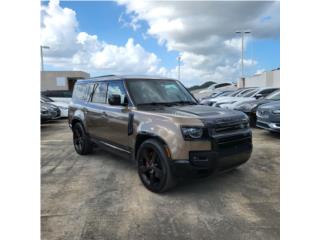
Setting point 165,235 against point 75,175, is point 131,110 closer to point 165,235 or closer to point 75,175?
point 75,175

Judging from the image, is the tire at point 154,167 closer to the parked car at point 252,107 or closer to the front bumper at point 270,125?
the front bumper at point 270,125

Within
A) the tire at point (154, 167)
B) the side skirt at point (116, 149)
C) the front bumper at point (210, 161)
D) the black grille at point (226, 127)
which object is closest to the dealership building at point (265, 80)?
the black grille at point (226, 127)

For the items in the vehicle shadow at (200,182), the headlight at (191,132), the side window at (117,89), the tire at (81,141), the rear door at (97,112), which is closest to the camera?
the headlight at (191,132)

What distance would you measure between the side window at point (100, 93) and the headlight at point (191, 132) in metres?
2.29

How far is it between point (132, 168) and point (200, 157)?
2.01 m

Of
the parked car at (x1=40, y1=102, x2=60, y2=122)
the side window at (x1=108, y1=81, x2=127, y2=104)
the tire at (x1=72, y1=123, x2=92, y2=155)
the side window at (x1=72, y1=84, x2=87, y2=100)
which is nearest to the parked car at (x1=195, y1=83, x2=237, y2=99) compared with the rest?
the parked car at (x1=40, y1=102, x2=60, y2=122)

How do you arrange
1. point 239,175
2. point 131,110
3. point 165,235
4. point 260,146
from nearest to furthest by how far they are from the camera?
point 165,235, point 131,110, point 239,175, point 260,146

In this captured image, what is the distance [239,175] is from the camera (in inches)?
188

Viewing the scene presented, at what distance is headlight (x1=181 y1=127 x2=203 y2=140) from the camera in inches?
142

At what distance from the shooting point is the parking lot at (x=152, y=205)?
297cm

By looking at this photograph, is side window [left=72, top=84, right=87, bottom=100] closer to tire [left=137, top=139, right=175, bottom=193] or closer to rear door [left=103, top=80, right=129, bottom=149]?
rear door [left=103, top=80, right=129, bottom=149]

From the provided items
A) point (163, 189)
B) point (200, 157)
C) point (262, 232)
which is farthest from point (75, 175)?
point (262, 232)

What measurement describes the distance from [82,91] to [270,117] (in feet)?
16.9
